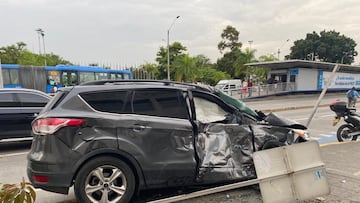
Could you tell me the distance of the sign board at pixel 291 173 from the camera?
11.6 feet

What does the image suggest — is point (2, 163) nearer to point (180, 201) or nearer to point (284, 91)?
point (180, 201)

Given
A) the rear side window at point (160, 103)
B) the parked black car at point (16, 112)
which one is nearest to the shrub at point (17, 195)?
the rear side window at point (160, 103)

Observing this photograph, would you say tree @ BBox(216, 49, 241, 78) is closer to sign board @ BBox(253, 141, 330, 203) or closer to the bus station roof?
the bus station roof

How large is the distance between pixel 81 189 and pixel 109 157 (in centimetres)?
51

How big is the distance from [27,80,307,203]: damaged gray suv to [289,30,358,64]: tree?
7401cm

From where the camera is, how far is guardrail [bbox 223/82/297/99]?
94.1 ft

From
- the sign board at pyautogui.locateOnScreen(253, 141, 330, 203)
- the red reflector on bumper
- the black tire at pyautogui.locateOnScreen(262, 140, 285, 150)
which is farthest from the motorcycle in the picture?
the red reflector on bumper

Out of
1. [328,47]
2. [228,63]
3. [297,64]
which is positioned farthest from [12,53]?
[328,47]

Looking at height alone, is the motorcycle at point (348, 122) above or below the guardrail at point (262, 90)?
above

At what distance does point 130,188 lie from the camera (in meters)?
3.72

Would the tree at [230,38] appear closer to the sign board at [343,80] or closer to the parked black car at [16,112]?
the sign board at [343,80]

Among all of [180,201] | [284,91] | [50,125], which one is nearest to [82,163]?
[50,125]

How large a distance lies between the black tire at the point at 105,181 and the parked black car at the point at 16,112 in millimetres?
4994

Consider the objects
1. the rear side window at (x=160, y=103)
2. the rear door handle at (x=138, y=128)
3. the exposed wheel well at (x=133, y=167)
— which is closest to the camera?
the exposed wheel well at (x=133, y=167)
